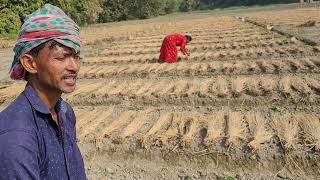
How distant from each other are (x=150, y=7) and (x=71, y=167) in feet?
167

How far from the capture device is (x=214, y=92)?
6.83 meters

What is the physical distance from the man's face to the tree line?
23.4 meters

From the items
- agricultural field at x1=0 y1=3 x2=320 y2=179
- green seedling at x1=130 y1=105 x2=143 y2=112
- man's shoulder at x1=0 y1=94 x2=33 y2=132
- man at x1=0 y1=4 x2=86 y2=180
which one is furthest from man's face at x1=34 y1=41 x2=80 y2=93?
green seedling at x1=130 y1=105 x2=143 y2=112

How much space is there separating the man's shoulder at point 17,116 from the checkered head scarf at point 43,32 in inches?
8.7

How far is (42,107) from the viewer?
1694 mm

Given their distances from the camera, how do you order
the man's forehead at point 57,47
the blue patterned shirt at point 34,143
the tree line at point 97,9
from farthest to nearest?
the tree line at point 97,9 → the man's forehead at point 57,47 → the blue patterned shirt at point 34,143

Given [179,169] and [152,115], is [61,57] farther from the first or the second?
[152,115]

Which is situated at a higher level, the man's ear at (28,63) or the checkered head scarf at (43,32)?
the checkered head scarf at (43,32)

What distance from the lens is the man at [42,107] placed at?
1.48m

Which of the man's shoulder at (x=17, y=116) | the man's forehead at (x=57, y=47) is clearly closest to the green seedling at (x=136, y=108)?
the man's forehead at (x=57, y=47)

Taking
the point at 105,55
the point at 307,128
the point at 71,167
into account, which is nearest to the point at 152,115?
the point at 307,128

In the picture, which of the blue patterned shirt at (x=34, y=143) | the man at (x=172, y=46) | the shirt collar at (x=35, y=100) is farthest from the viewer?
the man at (x=172, y=46)

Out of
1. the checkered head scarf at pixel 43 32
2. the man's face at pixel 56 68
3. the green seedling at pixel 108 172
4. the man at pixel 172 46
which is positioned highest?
the checkered head scarf at pixel 43 32

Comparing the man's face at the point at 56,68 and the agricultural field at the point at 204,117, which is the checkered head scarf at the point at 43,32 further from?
the agricultural field at the point at 204,117
